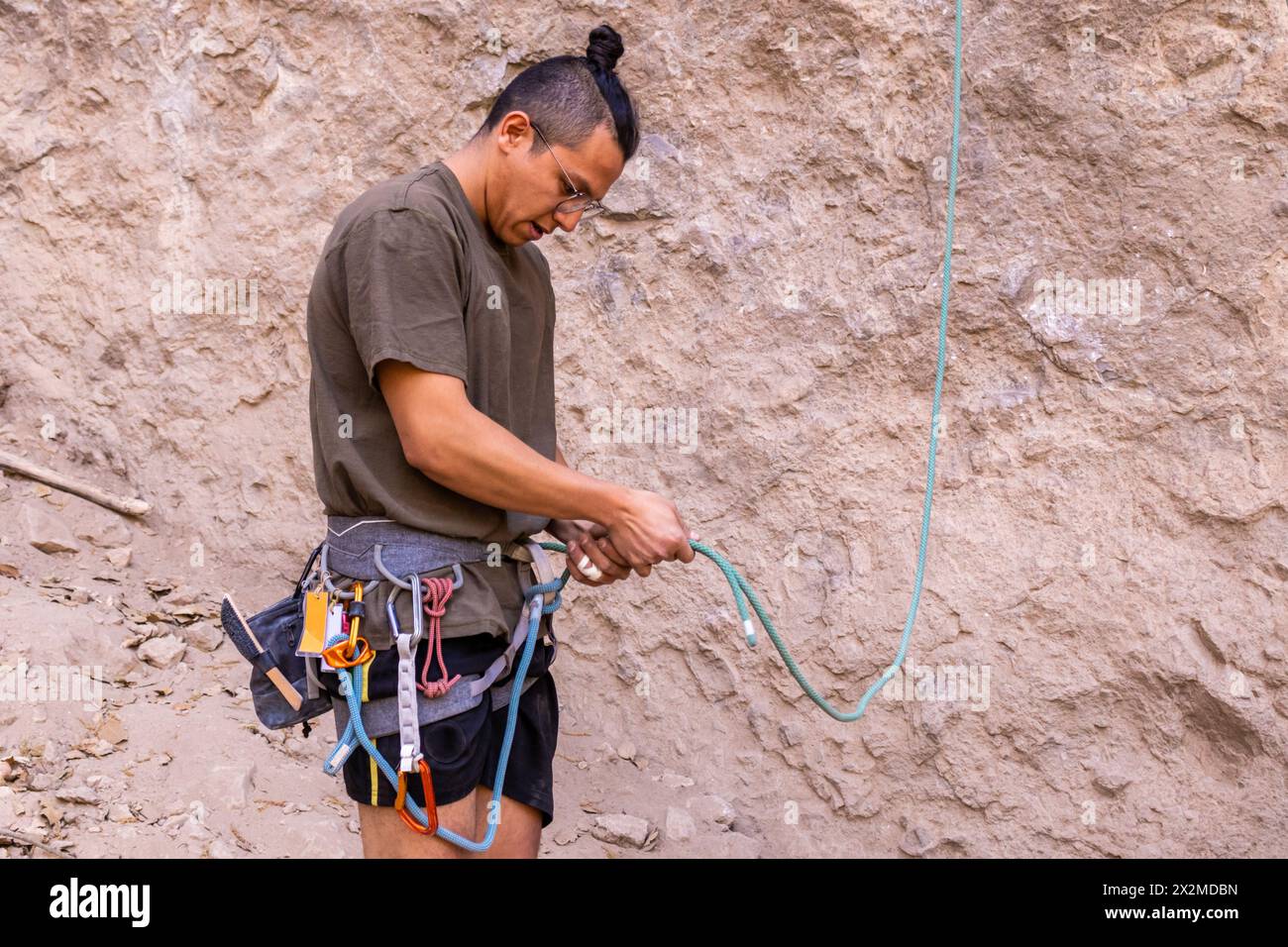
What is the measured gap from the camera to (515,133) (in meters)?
1.88

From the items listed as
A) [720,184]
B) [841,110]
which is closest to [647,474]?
[720,184]

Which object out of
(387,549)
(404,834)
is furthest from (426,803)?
(387,549)

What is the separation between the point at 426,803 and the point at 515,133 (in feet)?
3.63

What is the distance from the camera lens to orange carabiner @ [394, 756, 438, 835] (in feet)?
5.88

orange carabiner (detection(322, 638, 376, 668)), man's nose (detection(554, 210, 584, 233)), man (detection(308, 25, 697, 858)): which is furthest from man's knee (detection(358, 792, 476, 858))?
man's nose (detection(554, 210, 584, 233))

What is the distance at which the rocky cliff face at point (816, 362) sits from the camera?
10.3 ft

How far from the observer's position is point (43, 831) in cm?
274

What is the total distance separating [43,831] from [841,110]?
2969 millimetres

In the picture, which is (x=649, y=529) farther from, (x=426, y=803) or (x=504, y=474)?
(x=426, y=803)

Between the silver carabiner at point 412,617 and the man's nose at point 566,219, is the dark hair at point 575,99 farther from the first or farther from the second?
the silver carabiner at point 412,617

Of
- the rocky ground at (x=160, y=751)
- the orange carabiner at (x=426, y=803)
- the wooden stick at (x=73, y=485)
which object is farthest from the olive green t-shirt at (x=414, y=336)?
the wooden stick at (x=73, y=485)

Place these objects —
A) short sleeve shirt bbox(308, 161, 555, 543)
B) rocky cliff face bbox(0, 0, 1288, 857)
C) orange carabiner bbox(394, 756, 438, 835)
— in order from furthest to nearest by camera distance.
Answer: rocky cliff face bbox(0, 0, 1288, 857) → orange carabiner bbox(394, 756, 438, 835) → short sleeve shirt bbox(308, 161, 555, 543)

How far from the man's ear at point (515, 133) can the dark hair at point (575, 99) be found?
1 centimetres

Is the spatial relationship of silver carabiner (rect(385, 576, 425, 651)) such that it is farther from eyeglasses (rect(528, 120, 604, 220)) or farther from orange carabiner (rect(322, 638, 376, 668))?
eyeglasses (rect(528, 120, 604, 220))
